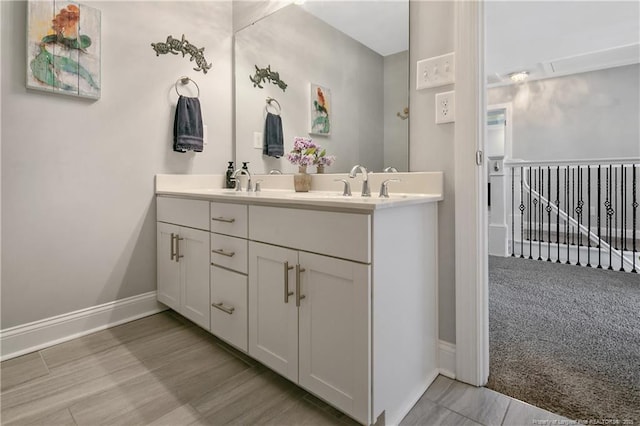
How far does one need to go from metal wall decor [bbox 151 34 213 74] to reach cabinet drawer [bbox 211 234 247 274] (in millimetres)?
1297

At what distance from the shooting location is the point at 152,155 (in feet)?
7.13

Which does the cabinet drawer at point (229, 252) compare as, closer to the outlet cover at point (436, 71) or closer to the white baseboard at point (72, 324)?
the white baseboard at point (72, 324)

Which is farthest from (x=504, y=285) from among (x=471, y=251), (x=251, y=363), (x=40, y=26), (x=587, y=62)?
(x=587, y=62)

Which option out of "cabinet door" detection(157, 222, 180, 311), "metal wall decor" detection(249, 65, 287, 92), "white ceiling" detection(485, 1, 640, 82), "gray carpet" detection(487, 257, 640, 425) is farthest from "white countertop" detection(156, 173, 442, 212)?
"white ceiling" detection(485, 1, 640, 82)

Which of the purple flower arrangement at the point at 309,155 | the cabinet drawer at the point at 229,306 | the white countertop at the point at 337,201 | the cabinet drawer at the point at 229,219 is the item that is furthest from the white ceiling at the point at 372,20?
the cabinet drawer at the point at 229,306

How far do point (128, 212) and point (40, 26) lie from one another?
1.02 m

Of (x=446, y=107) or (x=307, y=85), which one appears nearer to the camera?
(x=446, y=107)

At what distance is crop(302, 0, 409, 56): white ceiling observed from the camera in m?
1.61

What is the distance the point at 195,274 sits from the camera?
1.86 metres

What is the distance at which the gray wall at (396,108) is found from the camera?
161cm

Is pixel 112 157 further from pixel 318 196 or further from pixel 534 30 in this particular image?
pixel 534 30

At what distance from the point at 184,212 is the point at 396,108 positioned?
49.7 inches

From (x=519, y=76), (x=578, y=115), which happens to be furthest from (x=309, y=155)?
(x=578, y=115)

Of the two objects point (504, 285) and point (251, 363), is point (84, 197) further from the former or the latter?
point (504, 285)
